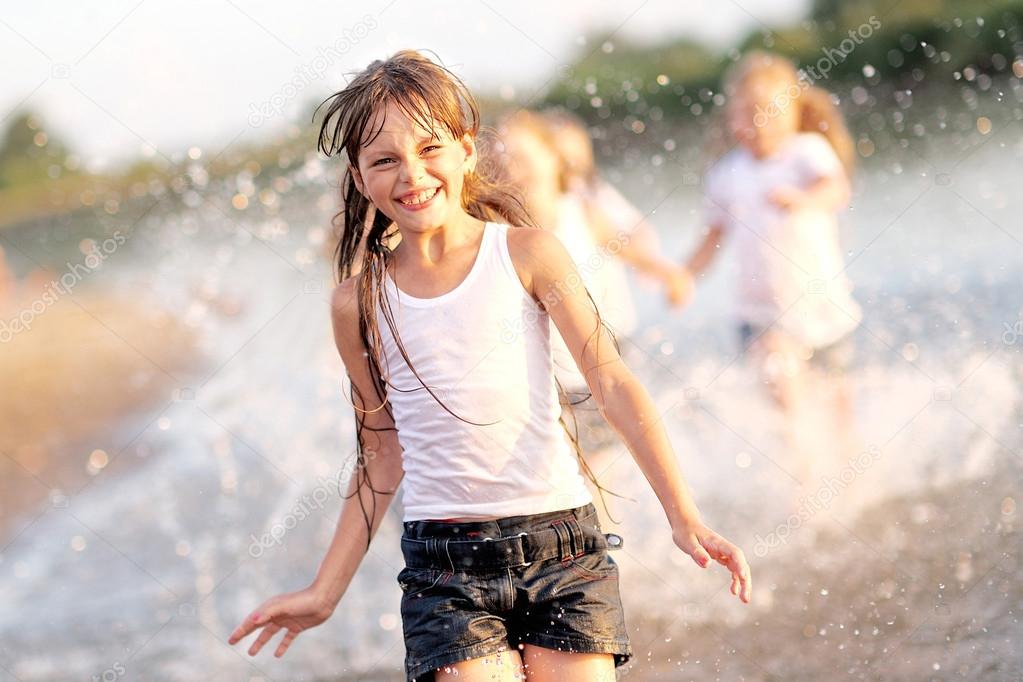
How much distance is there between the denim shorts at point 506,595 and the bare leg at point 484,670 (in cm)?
1

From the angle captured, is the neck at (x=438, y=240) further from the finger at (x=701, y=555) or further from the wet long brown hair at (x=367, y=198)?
the finger at (x=701, y=555)

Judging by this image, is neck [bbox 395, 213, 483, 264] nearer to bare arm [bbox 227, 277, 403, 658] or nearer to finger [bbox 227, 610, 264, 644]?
bare arm [bbox 227, 277, 403, 658]

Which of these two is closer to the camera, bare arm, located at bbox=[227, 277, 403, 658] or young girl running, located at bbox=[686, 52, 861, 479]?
bare arm, located at bbox=[227, 277, 403, 658]

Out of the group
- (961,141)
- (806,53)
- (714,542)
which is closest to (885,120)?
(961,141)

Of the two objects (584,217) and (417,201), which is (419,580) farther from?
(584,217)

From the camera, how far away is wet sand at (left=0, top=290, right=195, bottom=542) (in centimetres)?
873

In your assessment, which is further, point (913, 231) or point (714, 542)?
point (913, 231)

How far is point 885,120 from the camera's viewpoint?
1448 cm

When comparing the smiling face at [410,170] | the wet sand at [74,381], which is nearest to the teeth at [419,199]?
the smiling face at [410,170]

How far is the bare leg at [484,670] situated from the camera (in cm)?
233

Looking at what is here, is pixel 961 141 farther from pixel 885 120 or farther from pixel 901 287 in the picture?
pixel 901 287

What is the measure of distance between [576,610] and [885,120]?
42.9 feet

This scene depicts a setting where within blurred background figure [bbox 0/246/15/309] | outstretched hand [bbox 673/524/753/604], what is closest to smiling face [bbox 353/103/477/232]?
outstretched hand [bbox 673/524/753/604]

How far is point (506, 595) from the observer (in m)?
2.35
